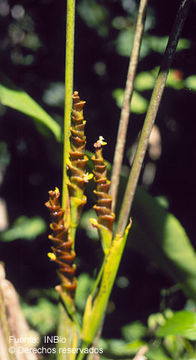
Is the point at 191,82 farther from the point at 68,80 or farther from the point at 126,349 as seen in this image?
the point at 126,349

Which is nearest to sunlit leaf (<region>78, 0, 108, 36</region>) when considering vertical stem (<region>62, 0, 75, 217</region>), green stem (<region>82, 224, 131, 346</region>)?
vertical stem (<region>62, 0, 75, 217</region>)

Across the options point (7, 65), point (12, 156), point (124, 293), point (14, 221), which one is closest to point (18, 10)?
point (7, 65)

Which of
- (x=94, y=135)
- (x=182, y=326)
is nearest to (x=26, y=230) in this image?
(x=94, y=135)

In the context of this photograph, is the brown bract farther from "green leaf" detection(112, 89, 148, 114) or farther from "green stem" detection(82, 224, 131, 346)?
"green leaf" detection(112, 89, 148, 114)

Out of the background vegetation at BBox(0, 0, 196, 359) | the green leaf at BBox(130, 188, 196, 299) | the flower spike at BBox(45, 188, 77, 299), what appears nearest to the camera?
the flower spike at BBox(45, 188, 77, 299)

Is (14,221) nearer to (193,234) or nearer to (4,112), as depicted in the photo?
(4,112)

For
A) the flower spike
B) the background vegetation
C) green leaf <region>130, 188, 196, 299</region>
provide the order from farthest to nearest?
the background vegetation
green leaf <region>130, 188, 196, 299</region>
the flower spike

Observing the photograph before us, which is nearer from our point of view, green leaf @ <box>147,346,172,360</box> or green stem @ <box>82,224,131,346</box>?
green stem @ <box>82,224,131,346</box>
